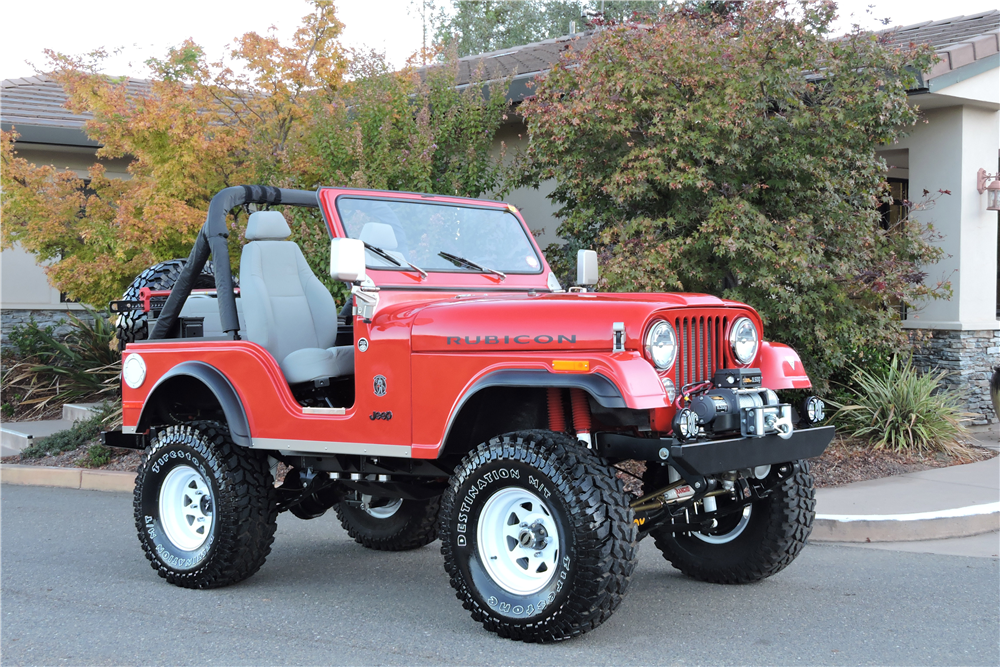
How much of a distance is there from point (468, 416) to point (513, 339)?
2.07 ft

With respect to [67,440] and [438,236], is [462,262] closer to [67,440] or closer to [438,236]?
[438,236]

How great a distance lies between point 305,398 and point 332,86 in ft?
20.7

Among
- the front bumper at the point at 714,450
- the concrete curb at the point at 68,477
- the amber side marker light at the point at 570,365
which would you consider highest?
the amber side marker light at the point at 570,365

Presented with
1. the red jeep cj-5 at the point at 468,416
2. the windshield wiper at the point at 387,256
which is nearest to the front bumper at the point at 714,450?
the red jeep cj-5 at the point at 468,416

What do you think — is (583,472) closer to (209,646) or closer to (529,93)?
(209,646)

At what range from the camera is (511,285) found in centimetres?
607

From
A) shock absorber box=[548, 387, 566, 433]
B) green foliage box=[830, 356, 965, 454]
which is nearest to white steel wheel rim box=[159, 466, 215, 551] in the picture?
shock absorber box=[548, 387, 566, 433]

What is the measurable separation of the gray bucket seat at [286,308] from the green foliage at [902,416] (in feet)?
19.6

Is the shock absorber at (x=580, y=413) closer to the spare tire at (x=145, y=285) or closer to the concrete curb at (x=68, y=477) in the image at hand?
the spare tire at (x=145, y=285)

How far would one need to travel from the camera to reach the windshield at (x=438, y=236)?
580 cm

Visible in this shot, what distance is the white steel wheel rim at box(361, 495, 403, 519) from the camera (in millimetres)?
6836

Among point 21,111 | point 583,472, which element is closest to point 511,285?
point 583,472

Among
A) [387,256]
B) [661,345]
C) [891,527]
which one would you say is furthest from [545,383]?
[891,527]

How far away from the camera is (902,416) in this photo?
392 inches
